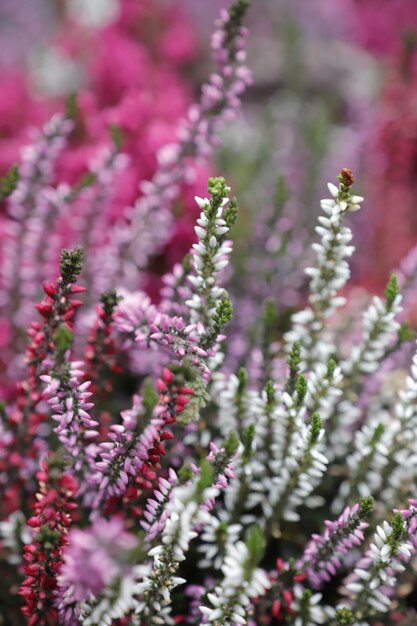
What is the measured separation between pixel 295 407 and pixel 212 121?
363mm

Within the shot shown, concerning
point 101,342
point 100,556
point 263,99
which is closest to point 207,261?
point 101,342

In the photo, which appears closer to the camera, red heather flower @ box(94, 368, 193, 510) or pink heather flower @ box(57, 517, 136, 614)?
pink heather flower @ box(57, 517, 136, 614)

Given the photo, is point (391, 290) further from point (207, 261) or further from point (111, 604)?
point (111, 604)

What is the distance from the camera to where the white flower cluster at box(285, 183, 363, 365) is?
571 mm

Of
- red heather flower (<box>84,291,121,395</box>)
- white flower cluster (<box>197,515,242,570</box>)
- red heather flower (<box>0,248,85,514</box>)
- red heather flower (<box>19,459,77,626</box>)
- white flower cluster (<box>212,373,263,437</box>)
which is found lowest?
red heather flower (<box>19,459,77,626</box>)

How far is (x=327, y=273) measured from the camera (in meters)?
0.65

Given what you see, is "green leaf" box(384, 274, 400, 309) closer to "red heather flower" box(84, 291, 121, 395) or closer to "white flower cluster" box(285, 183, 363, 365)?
"white flower cluster" box(285, 183, 363, 365)

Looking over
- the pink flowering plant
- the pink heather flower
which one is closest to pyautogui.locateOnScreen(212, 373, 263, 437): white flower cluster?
the pink flowering plant

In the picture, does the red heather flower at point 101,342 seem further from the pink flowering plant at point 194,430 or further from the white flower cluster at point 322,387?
the white flower cluster at point 322,387

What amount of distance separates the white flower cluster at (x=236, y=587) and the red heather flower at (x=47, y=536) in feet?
0.43

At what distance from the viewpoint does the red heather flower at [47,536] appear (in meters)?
0.51

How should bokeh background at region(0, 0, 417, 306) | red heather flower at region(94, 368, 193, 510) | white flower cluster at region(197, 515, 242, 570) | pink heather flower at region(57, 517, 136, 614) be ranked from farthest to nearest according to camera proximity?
bokeh background at region(0, 0, 417, 306)
white flower cluster at region(197, 515, 242, 570)
red heather flower at region(94, 368, 193, 510)
pink heather flower at region(57, 517, 136, 614)

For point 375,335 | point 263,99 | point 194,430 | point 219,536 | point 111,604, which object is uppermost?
point 263,99

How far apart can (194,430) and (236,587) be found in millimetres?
230
